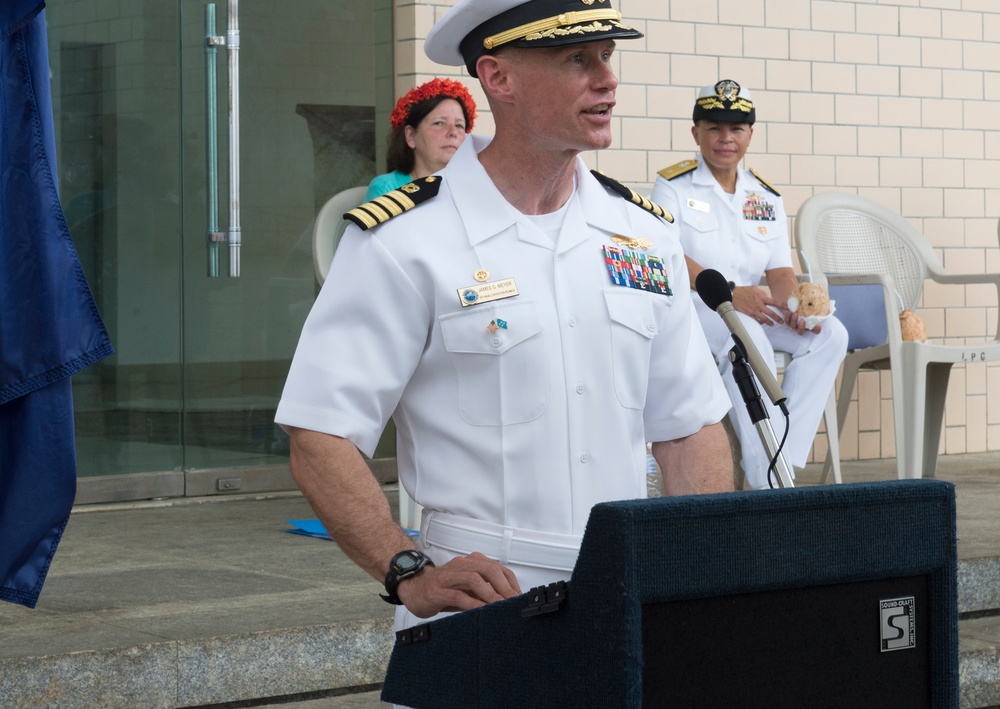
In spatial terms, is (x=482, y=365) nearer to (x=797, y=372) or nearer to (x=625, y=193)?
(x=625, y=193)

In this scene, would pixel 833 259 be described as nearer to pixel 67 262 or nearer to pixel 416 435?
pixel 67 262

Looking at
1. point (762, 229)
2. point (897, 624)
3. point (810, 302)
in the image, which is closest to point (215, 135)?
point (762, 229)

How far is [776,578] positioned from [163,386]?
5.06m

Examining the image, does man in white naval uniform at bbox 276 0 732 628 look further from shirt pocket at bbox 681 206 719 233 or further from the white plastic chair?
the white plastic chair

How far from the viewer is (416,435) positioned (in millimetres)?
2066

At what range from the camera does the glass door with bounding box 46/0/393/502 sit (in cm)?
607

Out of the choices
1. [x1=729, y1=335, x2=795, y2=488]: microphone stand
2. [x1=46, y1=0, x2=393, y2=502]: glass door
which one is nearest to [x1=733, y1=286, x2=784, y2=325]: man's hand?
[x1=46, y1=0, x2=393, y2=502]: glass door

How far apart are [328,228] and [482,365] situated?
3649mm

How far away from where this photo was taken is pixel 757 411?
2.98 m

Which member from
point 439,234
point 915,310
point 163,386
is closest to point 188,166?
point 163,386

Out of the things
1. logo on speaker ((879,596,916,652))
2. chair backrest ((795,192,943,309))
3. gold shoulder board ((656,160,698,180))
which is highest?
gold shoulder board ((656,160,698,180))

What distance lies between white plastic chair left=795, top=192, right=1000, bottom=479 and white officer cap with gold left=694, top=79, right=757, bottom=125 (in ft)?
2.47

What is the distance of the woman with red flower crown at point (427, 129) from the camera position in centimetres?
542

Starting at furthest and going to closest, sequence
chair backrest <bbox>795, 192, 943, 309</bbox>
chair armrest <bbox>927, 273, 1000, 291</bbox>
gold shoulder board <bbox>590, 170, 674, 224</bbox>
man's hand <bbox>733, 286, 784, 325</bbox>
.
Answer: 1. chair backrest <bbox>795, 192, 943, 309</bbox>
2. chair armrest <bbox>927, 273, 1000, 291</bbox>
3. man's hand <bbox>733, 286, 784, 325</bbox>
4. gold shoulder board <bbox>590, 170, 674, 224</bbox>
